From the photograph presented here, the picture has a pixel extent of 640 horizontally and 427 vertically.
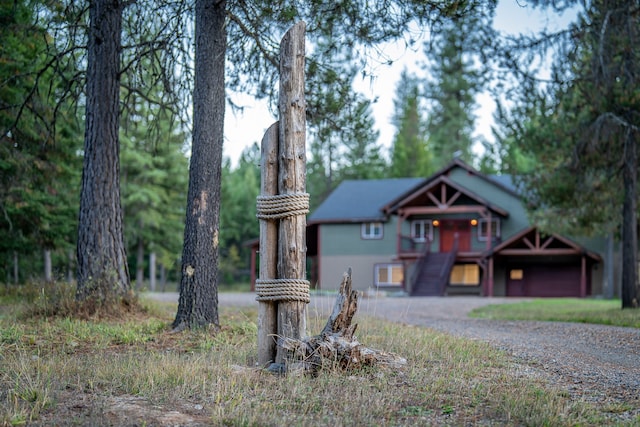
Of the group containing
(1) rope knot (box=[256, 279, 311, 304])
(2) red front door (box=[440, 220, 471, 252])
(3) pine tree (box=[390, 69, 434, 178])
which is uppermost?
(3) pine tree (box=[390, 69, 434, 178])

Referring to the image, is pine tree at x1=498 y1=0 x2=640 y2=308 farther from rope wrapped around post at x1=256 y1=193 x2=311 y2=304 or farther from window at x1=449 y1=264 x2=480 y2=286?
window at x1=449 y1=264 x2=480 y2=286

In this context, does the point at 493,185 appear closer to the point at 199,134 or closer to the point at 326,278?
the point at 326,278

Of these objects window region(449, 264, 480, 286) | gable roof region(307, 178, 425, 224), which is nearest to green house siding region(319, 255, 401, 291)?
gable roof region(307, 178, 425, 224)

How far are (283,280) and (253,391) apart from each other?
135 cm

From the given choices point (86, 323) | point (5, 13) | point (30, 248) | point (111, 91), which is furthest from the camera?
point (30, 248)

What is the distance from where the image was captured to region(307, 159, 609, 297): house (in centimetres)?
3394

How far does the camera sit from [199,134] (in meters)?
9.76

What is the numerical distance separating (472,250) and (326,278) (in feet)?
25.3

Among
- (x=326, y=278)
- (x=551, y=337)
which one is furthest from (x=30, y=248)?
(x=326, y=278)

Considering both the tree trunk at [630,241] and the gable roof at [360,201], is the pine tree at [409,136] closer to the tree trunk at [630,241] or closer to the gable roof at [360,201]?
the gable roof at [360,201]

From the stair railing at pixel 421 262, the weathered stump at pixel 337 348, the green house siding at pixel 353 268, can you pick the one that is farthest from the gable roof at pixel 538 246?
the weathered stump at pixel 337 348

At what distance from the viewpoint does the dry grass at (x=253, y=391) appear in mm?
4832

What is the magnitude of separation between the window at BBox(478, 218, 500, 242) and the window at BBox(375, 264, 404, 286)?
174 inches

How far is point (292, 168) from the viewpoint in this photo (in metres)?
6.88
